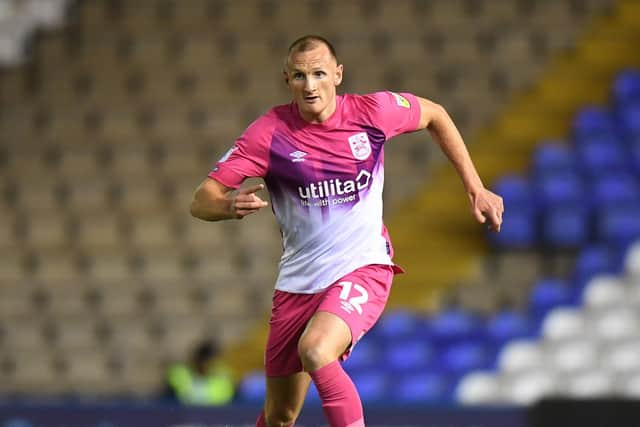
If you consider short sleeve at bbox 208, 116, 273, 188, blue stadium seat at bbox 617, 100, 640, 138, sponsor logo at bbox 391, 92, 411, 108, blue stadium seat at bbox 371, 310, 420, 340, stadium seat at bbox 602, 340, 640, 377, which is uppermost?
blue stadium seat at bbox 617, 100, 640, 138

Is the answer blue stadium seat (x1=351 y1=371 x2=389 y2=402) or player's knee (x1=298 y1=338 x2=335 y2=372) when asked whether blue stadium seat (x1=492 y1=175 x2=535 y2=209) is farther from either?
player's knee (x1=298 y1=338 x2=335 y2=372)

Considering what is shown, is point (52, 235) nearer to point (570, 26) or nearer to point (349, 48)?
point (349, 48)

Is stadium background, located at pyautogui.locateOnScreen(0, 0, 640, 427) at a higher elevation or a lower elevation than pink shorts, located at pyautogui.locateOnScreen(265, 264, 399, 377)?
higher

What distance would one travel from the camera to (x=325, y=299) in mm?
5641

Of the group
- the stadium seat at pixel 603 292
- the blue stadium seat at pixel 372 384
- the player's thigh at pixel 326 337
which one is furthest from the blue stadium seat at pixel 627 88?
the player's thigh at pixel 326 337

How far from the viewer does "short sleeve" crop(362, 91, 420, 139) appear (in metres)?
5.82

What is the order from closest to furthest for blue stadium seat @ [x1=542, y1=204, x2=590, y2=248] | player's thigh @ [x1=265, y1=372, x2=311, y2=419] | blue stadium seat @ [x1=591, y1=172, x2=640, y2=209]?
player's thigh @ [x1=265, y1=372, x2=311, y2=419] < blue stadium seat @ [x1=591, y1=172, x2=640, y2=209] < blue stadium seat @ [x1=542, y1=204, x2=590, y2=248]

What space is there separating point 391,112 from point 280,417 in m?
1.41

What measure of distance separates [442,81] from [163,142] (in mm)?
2739

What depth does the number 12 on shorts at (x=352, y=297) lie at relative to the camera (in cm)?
557

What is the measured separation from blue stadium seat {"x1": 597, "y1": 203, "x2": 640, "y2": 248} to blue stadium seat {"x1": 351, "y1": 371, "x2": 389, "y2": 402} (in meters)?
2.15

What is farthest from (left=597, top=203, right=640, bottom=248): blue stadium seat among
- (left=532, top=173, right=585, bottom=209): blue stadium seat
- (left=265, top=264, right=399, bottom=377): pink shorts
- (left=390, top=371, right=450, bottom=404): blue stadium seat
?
(left=265, top=264, right=399, bottom=377): pink shorts

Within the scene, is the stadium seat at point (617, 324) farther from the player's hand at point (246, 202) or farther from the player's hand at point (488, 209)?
the player's hand at point (246, 202)

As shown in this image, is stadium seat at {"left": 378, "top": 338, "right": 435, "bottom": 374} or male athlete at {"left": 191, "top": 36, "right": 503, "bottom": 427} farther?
stadium seat at {"left": 378, "top": 338, "right": 435, "bottom": 374}
